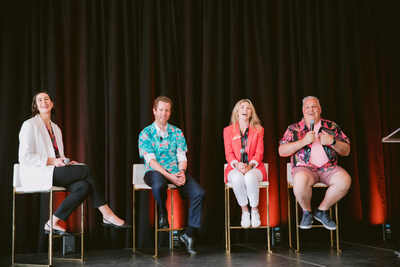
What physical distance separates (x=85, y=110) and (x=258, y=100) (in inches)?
69.9

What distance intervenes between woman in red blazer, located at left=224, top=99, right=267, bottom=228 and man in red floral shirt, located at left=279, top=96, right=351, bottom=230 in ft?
0.88

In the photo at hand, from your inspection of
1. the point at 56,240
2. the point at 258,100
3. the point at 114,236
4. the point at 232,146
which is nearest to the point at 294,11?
the point at 258,100

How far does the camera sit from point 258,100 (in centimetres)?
473

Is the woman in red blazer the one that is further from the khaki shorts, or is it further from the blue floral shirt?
the blue floral shirt

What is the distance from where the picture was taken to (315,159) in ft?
13.0

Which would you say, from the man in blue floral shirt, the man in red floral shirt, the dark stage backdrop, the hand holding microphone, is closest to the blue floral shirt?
the man in blue floral shirt

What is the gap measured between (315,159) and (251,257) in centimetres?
105

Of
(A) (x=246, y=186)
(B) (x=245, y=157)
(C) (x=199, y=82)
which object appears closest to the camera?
(A) (x=246, y=186)

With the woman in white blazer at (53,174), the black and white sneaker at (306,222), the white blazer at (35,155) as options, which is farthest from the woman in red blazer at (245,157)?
the white blazer at (35,155)

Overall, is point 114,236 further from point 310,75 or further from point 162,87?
point 310,75

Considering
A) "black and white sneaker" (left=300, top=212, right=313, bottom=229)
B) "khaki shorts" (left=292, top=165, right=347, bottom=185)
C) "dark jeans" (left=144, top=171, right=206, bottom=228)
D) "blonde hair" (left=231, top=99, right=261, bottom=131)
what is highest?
"blonde hair" (left=231, top=99, right=261, bottom=131)

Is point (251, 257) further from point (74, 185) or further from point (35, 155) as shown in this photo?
point (35, 155)

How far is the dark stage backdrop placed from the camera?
13.8 ft

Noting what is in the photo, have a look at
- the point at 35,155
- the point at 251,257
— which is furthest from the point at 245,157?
the point at 35,155
